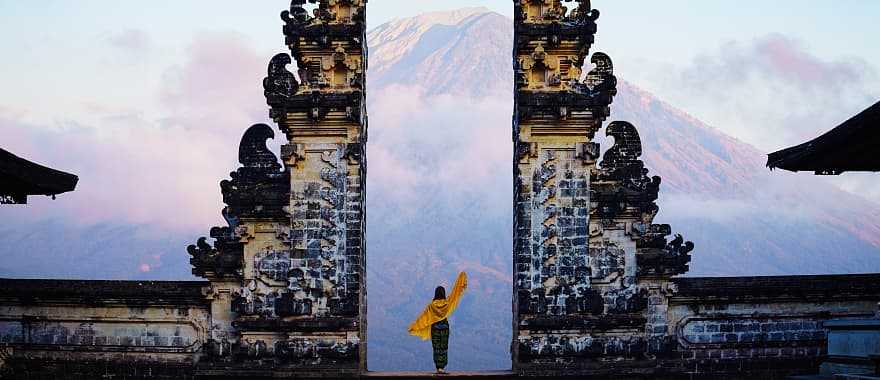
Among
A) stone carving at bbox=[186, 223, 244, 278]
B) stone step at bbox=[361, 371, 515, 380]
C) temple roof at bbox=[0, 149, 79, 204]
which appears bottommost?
stone step at bbox=[361, 371, 515, 380]

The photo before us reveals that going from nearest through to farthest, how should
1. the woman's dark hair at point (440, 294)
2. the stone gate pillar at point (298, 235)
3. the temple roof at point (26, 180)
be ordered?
the temple roof at point (26, 180), the stone gate pillar at point (298, 235), the woman's dark hair at point (440, 294)

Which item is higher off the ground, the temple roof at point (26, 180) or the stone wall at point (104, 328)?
the temple roof at point (26, 180)

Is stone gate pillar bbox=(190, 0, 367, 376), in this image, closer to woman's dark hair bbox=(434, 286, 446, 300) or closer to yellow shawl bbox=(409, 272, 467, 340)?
yellow shawl bbox=(409, 272, 467, 340)

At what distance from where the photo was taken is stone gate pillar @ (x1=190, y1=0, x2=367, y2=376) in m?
21.0

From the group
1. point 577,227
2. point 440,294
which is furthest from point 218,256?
point 577,227

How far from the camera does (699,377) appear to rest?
21.2 meters

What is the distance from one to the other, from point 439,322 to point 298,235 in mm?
2622

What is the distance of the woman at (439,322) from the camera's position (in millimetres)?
21062

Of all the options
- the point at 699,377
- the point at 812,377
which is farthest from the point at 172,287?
the point at 812,377

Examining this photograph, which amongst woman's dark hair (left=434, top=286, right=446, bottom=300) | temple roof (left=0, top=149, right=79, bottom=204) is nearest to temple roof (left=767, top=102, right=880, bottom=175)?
woman's dark hair (left=434, top=286, right=446, bottom=300)

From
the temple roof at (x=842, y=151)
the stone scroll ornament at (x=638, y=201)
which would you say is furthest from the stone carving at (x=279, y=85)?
the temple roof at (x=842, y=151)

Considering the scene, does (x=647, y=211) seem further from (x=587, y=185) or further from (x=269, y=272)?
(x=269, y=272)

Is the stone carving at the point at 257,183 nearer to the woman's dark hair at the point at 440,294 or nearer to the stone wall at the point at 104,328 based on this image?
the stone wall at the point at 104,328

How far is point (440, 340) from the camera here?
69.1ft
